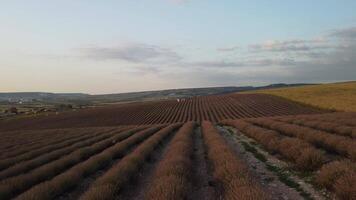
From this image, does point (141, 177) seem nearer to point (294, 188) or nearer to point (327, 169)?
point (294, 188)

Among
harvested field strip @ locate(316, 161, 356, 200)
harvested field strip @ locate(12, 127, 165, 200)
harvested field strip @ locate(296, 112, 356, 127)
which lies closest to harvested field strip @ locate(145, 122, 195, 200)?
harvested field strip @ locate(12, 127, 165, 200)

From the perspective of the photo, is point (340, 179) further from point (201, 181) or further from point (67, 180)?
point (67, 180)

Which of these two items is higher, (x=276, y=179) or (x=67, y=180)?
(x=67, y=180)

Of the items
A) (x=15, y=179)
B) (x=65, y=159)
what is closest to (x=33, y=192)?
(x=15, y=179)

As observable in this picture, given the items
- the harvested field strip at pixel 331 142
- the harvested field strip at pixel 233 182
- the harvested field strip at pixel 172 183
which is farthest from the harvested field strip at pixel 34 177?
the harvested field strip at pixel 331 142

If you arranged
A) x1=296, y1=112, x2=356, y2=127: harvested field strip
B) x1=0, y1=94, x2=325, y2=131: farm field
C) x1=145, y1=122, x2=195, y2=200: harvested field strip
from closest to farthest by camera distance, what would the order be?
1. x1=145, y1=122, x2=195, y2=200: harvested field strip
2. x1=296, y1=112, x2=356, y2=127: harvested field strip
3. x1=0, y1=94, x2=325, y2=131: farm field

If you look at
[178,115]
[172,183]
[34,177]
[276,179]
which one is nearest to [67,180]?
[34,177]

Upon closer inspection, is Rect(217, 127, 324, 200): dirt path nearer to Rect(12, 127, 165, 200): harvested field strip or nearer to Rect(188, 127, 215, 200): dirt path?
Rect(188, 127, 215, 200): dirt path

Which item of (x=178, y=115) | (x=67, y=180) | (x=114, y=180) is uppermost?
(x=114, y=180)
